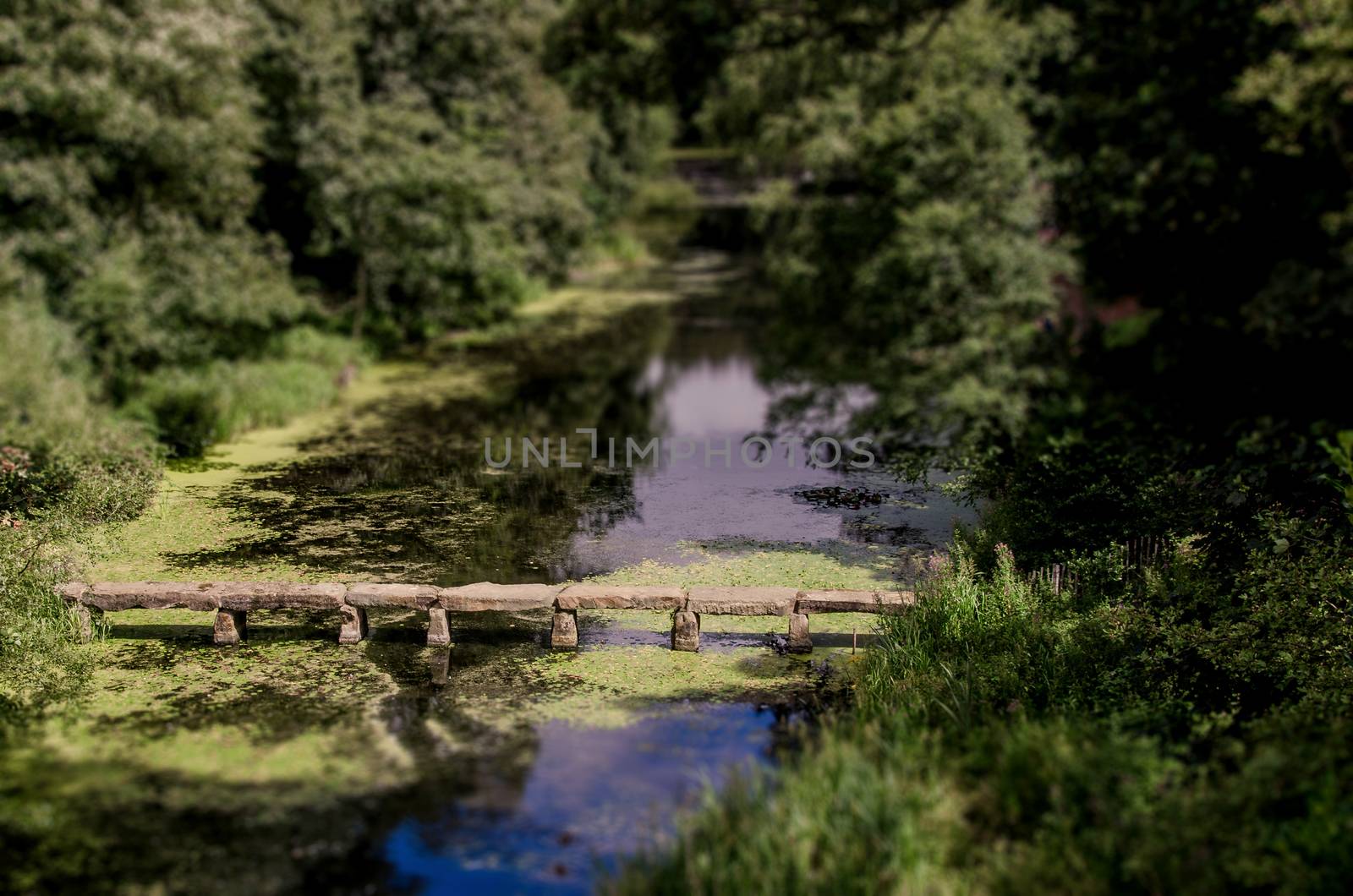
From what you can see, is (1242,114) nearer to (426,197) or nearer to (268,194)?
(426,197)

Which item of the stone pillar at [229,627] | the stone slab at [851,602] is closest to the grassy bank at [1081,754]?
the stone slab at [851,602]

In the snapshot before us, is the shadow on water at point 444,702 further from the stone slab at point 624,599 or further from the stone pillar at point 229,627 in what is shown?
the stone slab at point 624,599

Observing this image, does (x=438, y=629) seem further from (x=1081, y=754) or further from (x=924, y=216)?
(x=924, y=216)

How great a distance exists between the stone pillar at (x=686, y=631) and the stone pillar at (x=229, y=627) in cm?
285

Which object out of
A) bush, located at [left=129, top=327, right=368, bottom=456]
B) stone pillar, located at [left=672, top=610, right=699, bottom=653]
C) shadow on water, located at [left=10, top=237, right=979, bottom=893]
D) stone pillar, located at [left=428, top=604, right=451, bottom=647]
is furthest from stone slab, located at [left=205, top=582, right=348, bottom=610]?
bush, located at [left=129, top=327, right=368, bottom=456]

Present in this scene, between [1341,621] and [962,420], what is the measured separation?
8.53m

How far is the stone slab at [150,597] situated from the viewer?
7.56 metres

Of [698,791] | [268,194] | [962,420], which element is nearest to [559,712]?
[698,791]

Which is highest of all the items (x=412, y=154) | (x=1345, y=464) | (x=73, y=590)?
(x=412, y=154)

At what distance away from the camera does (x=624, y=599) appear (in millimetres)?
7602

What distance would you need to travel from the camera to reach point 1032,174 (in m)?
17.1

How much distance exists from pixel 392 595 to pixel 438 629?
1.23ft

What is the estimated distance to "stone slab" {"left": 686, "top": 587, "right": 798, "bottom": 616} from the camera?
7598mm

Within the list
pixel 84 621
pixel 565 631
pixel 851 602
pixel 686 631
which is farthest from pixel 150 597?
pixel 851 602
